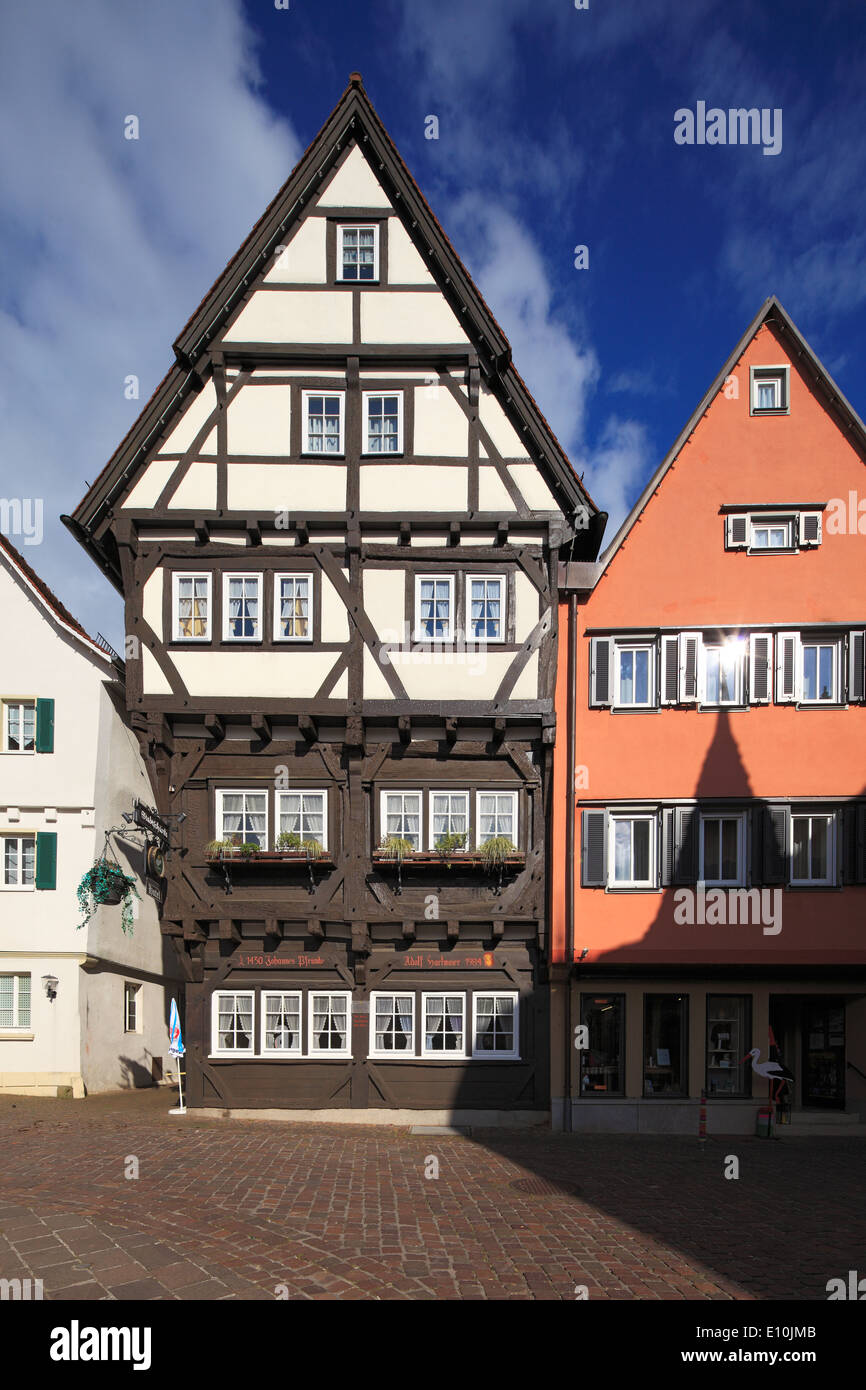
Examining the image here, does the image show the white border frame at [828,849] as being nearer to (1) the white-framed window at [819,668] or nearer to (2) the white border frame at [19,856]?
(1) the white-framed window at [819,668]

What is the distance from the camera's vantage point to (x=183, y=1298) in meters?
7.18

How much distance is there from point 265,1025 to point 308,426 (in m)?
11.5

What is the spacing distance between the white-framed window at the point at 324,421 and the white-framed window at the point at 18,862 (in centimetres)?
1046

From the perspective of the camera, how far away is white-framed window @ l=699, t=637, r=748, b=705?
17.0m

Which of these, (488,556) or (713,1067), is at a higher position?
(488,556)

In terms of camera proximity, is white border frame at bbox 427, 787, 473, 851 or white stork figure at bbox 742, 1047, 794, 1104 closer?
white stork figure at bbox 742, 1047, 794, 1104

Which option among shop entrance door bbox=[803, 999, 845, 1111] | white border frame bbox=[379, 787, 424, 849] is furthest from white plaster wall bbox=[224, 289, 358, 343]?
shop entrance door bbox=[803, 999, 845, 1111]

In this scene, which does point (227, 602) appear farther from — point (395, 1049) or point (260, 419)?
point (395, 1049)

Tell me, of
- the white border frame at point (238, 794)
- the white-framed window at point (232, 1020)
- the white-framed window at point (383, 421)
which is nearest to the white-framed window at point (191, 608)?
the white border frame at point (238, 794)

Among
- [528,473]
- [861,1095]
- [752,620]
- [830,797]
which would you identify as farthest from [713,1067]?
[528,473]

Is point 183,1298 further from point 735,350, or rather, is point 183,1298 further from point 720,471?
point 735,350

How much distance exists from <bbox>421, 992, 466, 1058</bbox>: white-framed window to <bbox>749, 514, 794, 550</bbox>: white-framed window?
10422mm

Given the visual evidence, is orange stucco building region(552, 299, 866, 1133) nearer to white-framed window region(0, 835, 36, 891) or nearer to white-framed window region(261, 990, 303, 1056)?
white-framed window region(261, 990, 303, 1056)
